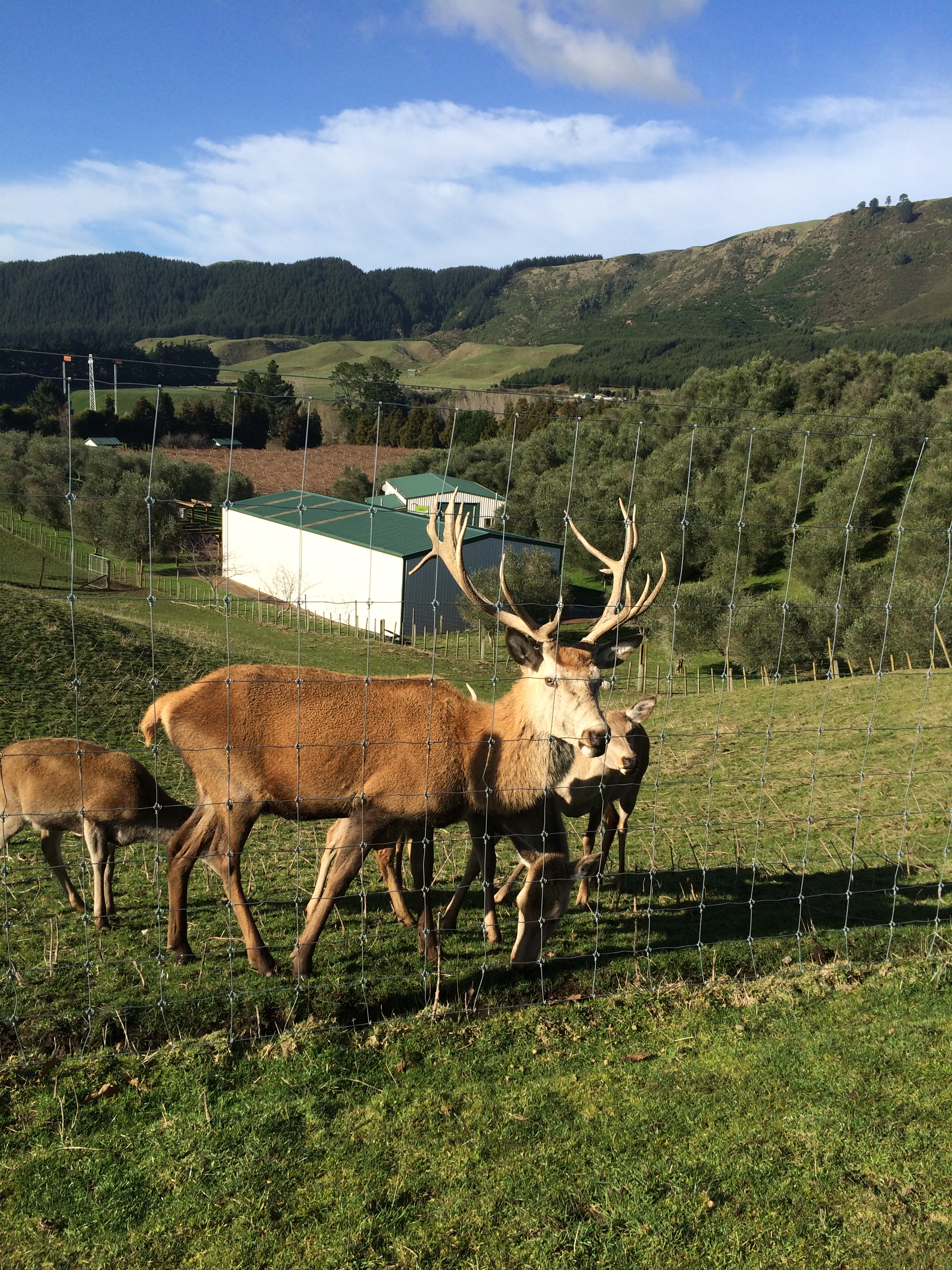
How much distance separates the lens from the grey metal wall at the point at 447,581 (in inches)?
1294

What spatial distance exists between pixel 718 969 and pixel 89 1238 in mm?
4416

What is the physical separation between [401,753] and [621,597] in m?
2.20

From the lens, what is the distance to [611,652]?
6.88 metres

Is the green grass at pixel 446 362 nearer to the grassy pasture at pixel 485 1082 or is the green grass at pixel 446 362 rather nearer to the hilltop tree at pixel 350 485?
the hilltop tree at pixel 350 485

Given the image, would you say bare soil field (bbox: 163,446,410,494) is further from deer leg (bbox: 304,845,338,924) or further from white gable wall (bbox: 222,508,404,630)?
white gable wall (bbox: 222,508,404,630)

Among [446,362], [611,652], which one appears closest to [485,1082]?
[611,652]

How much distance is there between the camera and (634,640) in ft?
22.9

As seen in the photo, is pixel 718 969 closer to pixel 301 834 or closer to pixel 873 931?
pixel 873 931

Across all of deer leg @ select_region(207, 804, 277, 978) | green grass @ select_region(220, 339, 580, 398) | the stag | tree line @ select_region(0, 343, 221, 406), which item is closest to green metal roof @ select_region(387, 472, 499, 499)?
tree line @ select_region(0, 343, 221, 406)

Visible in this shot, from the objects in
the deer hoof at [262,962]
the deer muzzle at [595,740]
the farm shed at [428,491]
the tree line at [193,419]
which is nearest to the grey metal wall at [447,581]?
the farm shed at [428,491]

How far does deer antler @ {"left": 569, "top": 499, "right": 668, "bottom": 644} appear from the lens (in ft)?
21.7

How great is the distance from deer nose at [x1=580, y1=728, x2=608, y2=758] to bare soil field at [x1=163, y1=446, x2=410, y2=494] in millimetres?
2808

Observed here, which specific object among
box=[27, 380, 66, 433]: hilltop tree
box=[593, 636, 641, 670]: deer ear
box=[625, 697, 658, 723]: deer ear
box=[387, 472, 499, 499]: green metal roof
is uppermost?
box=[27, 380, 66, 433]: hilltop tree

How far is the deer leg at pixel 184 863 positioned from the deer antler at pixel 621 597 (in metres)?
3.24
